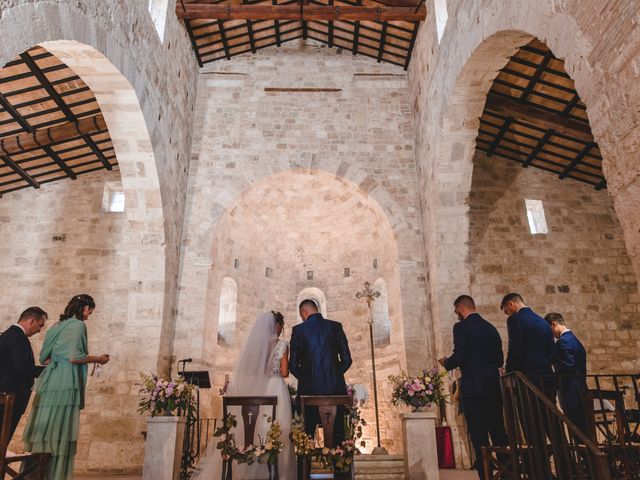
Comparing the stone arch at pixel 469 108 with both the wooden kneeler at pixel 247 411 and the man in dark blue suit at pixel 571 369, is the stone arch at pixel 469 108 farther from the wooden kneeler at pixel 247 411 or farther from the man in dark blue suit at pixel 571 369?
the wooden kneeler at pixel 247 411

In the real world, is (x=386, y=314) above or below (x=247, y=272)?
below

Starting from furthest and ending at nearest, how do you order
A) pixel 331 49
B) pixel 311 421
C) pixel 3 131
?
1. pixel 331 49
2. pixel 3 131
3. pixel 311 421

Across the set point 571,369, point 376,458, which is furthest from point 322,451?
point 376,458

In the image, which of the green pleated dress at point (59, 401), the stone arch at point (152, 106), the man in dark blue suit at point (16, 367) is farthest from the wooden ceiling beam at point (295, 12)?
the man in dark blue suit at point (16, 367)

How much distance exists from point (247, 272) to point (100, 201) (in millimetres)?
3587

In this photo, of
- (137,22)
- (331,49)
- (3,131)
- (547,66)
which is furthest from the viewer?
(331,49)

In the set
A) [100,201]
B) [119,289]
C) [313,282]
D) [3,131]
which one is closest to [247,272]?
[313,282]

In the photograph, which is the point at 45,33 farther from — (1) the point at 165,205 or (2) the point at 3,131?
(2) the point at 3,131

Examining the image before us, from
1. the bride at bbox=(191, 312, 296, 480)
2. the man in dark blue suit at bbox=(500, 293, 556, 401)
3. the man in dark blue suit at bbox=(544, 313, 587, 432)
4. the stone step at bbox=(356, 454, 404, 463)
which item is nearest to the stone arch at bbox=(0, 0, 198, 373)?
the bride at bbox=(191, 312, 296, 480)

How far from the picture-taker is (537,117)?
9461 millimetres

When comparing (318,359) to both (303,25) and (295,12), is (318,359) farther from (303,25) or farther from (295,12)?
(303,25)

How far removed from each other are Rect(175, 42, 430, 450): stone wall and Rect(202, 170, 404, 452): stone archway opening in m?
0.05

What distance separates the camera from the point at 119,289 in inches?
401

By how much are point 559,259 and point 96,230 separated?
10.0m
